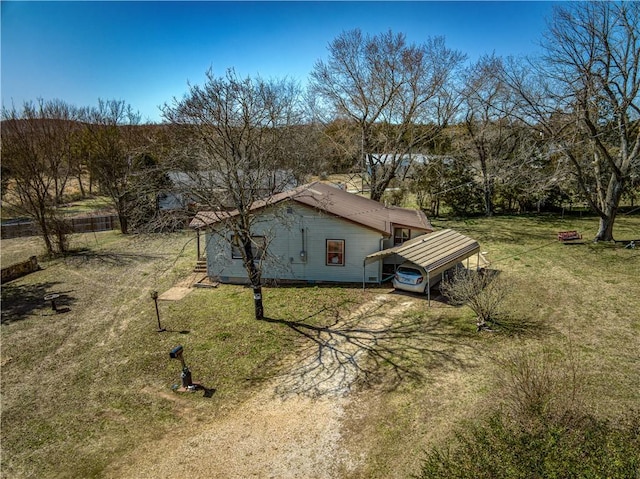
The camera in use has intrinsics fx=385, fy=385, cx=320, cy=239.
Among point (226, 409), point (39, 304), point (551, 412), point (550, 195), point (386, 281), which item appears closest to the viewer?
point (551, 412)

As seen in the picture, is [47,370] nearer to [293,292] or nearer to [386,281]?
[293,292]

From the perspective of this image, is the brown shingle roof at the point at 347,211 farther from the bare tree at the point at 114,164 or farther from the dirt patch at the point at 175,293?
the bare tree at the point at 114,164

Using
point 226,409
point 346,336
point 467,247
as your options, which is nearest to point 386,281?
point 467,247

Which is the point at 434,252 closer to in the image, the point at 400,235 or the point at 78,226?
the point at 400,235

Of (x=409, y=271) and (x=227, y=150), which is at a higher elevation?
(x=227, y=150)

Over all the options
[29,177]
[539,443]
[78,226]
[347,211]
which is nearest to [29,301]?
[29,177]

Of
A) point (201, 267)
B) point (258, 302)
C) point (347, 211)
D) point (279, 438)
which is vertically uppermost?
point (347, 211)

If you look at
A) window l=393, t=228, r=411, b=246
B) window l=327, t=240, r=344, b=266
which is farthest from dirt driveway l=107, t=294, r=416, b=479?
window l=393, t=228, r=411, b=246
